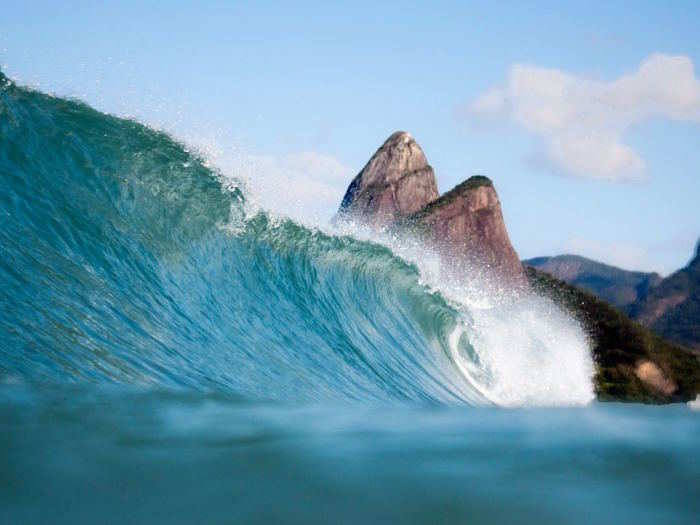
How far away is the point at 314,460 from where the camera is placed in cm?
234

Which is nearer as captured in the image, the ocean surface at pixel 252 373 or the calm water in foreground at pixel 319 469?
the calm water in foreground at pixel 319 469

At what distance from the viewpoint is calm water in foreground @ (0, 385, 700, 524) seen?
180 cm

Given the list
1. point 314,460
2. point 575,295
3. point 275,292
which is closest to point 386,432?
point 314,460

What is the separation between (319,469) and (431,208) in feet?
297

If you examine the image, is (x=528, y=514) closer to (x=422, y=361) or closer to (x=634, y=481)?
(x=634, y=481)

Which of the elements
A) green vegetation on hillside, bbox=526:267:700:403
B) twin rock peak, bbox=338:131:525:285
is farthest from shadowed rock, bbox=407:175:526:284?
green vegetation on hillside, bbox=526:267:700:403

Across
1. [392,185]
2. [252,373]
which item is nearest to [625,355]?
[392,185]

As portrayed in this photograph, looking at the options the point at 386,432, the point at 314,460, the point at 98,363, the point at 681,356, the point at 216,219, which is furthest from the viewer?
the point at 681,356

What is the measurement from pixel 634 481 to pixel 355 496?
2.86ft

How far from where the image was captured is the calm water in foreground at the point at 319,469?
5.90ft

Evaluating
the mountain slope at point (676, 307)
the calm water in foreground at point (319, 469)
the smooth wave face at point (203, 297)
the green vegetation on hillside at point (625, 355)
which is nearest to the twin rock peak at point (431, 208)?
the green vegetation on hillside at point (625, 355)

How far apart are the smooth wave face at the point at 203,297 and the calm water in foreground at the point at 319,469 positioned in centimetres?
174

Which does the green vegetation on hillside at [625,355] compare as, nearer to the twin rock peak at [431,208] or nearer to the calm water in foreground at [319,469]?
the twin rock peak at [431,208]

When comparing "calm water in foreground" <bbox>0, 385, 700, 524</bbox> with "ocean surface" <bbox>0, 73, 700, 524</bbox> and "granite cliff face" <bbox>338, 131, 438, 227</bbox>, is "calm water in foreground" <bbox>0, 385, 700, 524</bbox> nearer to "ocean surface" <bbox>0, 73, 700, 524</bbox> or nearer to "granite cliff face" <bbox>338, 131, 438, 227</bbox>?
"ocean surface" <bbox>0, 73, 700, 524</bbox>
